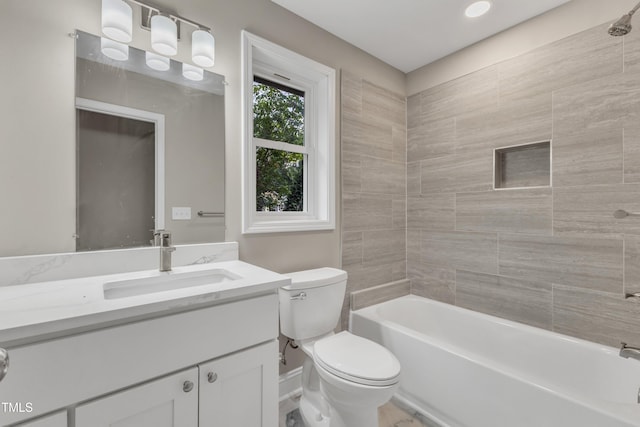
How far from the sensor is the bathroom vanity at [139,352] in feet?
2.40

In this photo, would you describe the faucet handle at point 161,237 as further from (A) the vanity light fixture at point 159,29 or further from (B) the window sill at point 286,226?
(A) the vanity light fixture at point 159,29

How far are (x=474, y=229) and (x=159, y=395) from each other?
2113 mm

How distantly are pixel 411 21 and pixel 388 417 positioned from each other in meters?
2.46

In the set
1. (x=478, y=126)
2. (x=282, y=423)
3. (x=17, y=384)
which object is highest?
(x=478, y=126)

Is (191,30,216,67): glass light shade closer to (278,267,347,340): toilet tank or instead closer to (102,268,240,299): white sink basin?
(102,268,240,299): white sink basin

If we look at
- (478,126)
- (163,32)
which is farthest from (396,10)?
(163,32)

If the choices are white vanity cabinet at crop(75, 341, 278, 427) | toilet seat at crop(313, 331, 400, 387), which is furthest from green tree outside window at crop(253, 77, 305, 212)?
white vanity cabinet at crop(75, 341, 278, 427)

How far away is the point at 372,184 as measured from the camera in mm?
2332

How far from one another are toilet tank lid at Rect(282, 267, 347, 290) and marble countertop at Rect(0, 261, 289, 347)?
0.40m

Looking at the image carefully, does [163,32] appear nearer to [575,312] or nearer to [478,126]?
[478,126]

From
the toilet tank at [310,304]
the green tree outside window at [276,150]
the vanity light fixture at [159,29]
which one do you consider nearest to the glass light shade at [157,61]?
the vanity light fixture at [159,29]

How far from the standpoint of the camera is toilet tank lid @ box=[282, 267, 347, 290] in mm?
1615

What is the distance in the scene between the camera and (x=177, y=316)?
936 millimetres

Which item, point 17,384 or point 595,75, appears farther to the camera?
point 595,75
